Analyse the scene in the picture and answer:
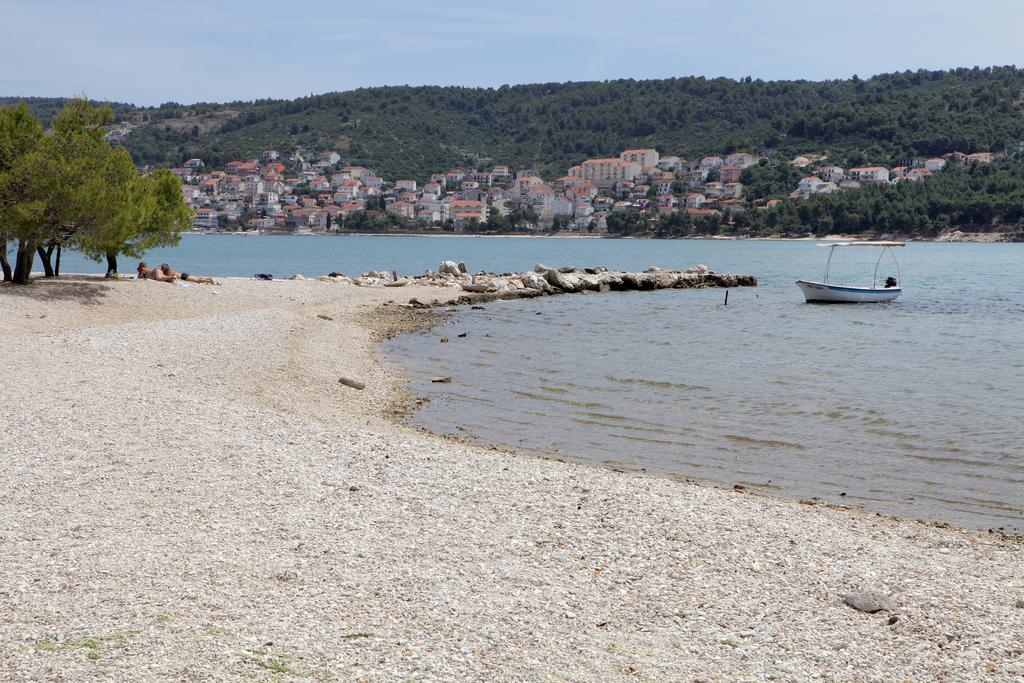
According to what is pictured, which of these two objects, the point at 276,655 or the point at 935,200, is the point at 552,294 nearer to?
the point at 276,655

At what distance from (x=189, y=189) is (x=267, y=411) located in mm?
153706

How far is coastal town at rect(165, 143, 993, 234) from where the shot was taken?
144 metres

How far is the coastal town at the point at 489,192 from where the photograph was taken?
144 m

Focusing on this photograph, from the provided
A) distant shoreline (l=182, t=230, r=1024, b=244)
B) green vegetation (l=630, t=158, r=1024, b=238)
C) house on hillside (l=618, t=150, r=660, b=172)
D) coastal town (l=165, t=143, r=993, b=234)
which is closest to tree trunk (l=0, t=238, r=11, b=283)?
distant shoreline (l=182, t=230, r=1024, b=244)

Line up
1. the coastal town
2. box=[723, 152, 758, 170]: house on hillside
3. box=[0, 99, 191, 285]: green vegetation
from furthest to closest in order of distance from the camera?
1. box=[723, 152, 758, 170]: house on hillside
2. the coastal town
3. box=[0, 99, 191, 285]: green vegetation

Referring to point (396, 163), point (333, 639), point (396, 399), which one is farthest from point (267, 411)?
point (396, 163)

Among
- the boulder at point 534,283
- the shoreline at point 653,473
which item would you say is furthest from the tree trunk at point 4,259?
the boulder at point 534,283

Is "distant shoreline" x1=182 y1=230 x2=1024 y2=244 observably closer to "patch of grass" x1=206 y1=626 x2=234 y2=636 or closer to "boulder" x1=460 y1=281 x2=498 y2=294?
"boulder" x1=460 y1=281 x2=498 y2=294

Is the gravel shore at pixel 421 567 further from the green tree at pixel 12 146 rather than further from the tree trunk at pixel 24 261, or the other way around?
the tree trunk at pixel 24 261

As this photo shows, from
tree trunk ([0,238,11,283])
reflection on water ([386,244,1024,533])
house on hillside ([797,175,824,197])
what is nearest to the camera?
reflection on water ([386,244,1024,533])

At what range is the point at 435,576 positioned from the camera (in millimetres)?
6688

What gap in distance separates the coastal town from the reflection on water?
105935mm

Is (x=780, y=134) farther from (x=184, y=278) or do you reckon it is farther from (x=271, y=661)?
(x=271, y=661)

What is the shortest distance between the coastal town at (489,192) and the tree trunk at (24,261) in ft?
372
